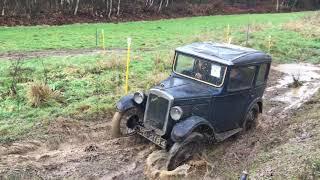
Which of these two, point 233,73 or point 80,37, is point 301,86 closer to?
point 233,73

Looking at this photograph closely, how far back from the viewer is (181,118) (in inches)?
346

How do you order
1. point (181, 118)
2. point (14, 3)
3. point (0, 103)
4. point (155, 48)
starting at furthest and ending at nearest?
1. point (14, 3)
2. point (155, 48)
3. point (0, 103)
4. point (181, 118)

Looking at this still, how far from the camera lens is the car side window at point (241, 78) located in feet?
31.1

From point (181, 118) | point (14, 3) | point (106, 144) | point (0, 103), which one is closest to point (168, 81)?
point (181, 118)

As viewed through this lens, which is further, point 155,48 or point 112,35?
point 112,35

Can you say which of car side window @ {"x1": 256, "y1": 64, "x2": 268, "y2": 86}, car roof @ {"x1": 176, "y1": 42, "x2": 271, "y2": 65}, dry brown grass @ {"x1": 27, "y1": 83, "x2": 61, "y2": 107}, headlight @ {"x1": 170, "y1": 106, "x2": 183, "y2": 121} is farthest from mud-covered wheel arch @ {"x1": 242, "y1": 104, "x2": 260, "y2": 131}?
dry brown grass @ {"x1": 27, "y1": 83, "x2": 61, "y2": 107}

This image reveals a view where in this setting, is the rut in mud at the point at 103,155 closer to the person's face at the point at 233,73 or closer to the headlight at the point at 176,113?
the headlight at the point at 176,113

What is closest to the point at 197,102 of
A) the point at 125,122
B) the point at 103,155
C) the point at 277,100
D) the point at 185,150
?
the point at 185,150

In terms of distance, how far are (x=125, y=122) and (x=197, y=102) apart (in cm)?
184

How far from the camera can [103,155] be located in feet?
30.3

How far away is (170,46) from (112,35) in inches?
230

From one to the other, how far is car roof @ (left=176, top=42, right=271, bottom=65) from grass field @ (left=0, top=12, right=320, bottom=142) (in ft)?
10.4

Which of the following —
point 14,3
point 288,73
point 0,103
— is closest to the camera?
point 0,103

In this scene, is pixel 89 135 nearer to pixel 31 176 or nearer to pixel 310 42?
pixel 31 176
